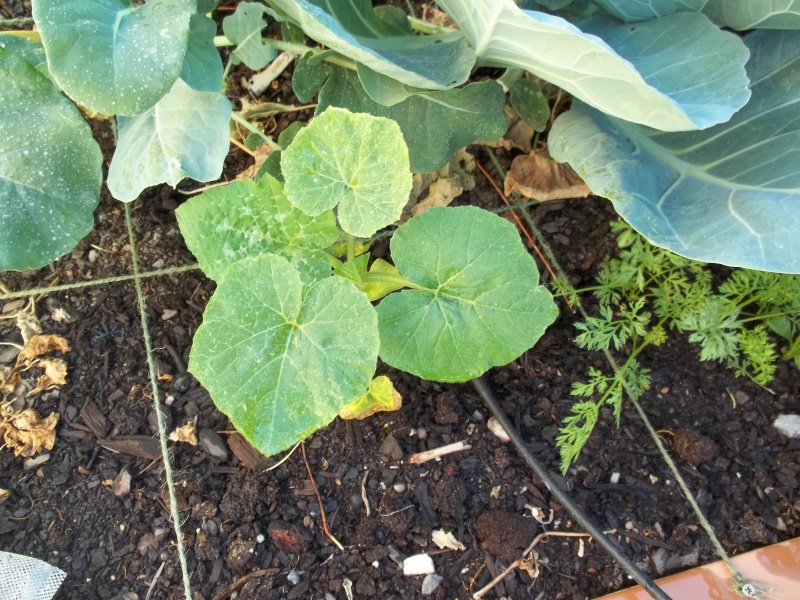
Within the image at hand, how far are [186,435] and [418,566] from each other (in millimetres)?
525

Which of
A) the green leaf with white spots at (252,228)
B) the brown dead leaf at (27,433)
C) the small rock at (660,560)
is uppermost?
the green leaf with white spots at (252,228)

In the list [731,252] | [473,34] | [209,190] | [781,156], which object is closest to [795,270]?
[731,252]

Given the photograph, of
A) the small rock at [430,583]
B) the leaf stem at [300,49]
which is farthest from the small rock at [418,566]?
the leaf stem at [300,49]

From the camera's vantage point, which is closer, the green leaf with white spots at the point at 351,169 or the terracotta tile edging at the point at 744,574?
the green leaf with white spots at the point at 351,169

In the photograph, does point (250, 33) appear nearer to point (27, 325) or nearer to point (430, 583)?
point (27, 325)

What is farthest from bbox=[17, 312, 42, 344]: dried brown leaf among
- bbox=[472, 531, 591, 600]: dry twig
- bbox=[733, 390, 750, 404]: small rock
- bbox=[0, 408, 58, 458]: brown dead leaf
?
bbox=[733, 390, 750, 404]: small rock

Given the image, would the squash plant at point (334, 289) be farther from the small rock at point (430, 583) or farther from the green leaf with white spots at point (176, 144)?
the small rock at point (430, 583)

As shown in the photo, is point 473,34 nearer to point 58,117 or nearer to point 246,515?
point 58,117

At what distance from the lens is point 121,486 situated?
1.27 metres

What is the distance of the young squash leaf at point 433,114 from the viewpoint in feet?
4.15

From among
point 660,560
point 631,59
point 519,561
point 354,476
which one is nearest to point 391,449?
point 354,476

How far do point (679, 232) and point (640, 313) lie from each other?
0.33 m

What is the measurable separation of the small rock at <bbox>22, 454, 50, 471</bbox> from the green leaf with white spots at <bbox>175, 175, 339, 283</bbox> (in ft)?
1.92

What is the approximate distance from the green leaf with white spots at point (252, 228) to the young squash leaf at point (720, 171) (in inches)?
19.9
